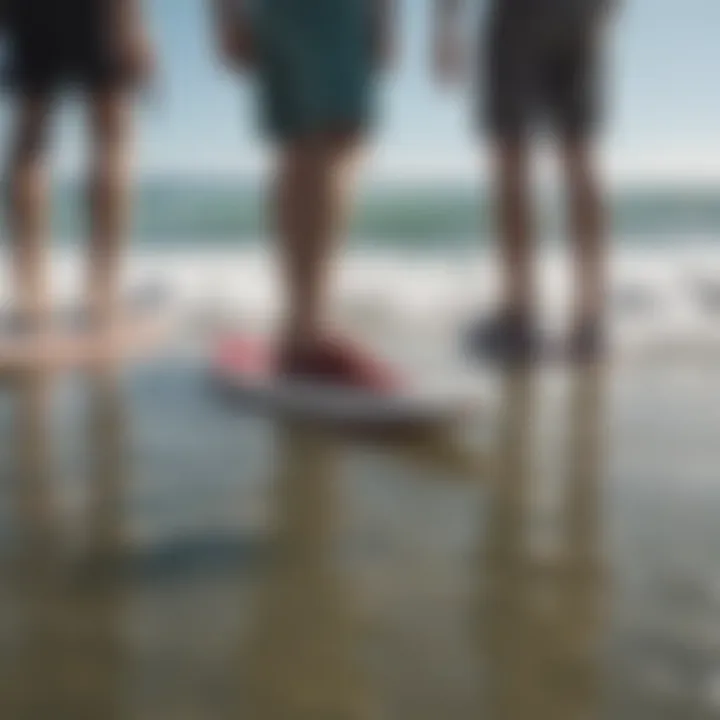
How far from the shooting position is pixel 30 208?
4.14ft

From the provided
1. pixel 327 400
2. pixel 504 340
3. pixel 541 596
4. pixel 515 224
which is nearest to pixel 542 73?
pixel 515 224

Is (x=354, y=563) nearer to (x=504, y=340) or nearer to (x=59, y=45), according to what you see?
(x=504, y=340)

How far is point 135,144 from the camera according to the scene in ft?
3.95

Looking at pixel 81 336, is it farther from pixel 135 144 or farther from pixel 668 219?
pixel 668 219

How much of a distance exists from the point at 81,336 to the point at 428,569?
2.03ft

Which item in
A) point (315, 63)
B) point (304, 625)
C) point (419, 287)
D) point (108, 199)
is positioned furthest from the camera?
point (419, 287)

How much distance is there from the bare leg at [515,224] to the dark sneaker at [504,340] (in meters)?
0.01

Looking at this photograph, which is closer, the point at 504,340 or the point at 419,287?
the point at 504,340

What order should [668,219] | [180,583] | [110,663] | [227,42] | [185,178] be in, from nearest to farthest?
[110,663] → [180,583] → [227,42] → [185,178] → [668,219]

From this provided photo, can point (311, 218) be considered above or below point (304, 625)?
above

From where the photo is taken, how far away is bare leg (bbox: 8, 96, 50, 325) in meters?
1.20

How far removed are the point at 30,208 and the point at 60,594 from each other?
633mm

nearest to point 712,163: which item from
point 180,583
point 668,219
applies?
point 668,219

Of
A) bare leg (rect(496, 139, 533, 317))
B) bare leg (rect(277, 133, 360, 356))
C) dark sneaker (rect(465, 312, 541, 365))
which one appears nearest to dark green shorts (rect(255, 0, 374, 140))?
bare leg (rect(277, 133, 360, 356))
